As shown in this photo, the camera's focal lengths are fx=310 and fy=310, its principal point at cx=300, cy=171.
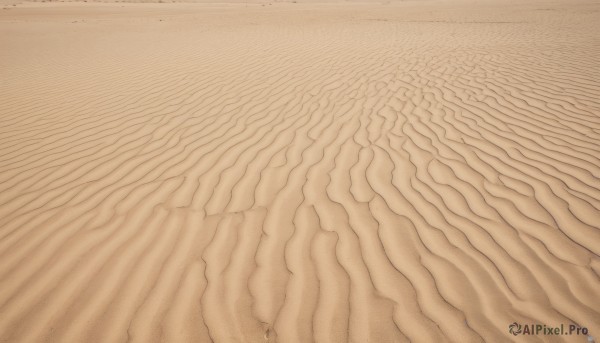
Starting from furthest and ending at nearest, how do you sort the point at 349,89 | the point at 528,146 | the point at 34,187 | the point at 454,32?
the point at 454,32 < the point at 349,89 < the point at 528,146 < the point at 34,187

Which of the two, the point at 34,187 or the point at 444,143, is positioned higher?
the point at 34,187

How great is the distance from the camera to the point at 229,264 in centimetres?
219

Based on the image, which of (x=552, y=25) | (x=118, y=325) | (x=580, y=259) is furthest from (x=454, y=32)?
(x=118, y=325)

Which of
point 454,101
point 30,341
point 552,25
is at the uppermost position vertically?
point 30,341

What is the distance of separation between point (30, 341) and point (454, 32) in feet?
43.0

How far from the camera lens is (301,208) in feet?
8.80

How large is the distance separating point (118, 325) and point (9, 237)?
1.44 metres

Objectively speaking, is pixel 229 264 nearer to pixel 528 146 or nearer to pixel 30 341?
pixel 30 341

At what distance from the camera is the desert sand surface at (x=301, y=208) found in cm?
184

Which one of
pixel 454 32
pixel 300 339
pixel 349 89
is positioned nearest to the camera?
pixel 300 339

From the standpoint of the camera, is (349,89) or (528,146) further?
(349,89)

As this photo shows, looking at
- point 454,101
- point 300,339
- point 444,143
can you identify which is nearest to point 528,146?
point 444,143

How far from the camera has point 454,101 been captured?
193 inches

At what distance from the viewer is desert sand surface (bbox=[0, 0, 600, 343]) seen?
1.84 m
